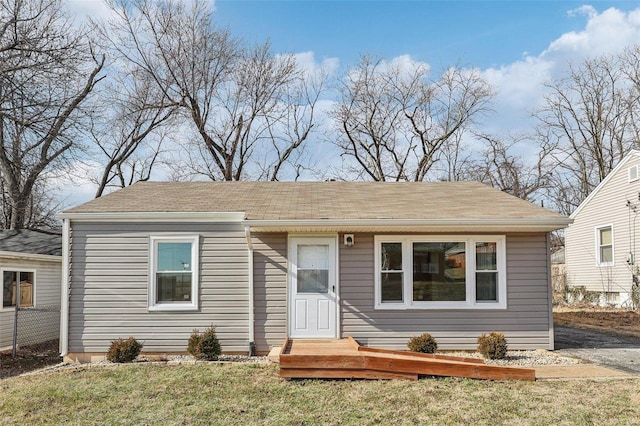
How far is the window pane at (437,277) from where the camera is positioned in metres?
9.44

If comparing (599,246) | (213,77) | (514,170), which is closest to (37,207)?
(213,77)

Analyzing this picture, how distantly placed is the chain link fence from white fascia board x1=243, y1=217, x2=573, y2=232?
19.1 feet

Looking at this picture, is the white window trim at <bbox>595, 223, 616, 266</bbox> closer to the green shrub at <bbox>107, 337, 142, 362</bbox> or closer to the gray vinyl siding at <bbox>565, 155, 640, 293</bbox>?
the gray vinyl siding at <bbox>565, 155, 640, 293</bbox>

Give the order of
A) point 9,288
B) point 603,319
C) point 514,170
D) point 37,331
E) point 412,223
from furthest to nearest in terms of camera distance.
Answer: point 514,170 < point 603,319 < point 37,331 < point 9,288 < point 412,223

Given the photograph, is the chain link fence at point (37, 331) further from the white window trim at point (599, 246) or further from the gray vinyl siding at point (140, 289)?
the white window trim at point (599, 246)

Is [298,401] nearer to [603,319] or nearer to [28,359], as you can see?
[28,359]

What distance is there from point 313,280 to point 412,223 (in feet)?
6.95

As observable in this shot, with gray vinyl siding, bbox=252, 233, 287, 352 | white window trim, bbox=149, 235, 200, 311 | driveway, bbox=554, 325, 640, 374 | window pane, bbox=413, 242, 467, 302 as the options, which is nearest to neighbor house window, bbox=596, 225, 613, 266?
driveway, bbox=554, 325, 640, 374

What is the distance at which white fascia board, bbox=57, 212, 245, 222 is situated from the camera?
30.6ft

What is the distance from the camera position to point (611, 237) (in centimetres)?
1794

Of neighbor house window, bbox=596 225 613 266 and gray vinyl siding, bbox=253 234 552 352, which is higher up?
neighbor house window, bbox=596 225 613 266

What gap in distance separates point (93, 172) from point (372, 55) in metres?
15.0

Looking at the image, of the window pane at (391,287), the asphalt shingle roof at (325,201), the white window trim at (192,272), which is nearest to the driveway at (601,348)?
the asphalt shingle roof at (325,201)

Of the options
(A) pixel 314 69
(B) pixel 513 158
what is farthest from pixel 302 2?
(B) pixel 513 158
